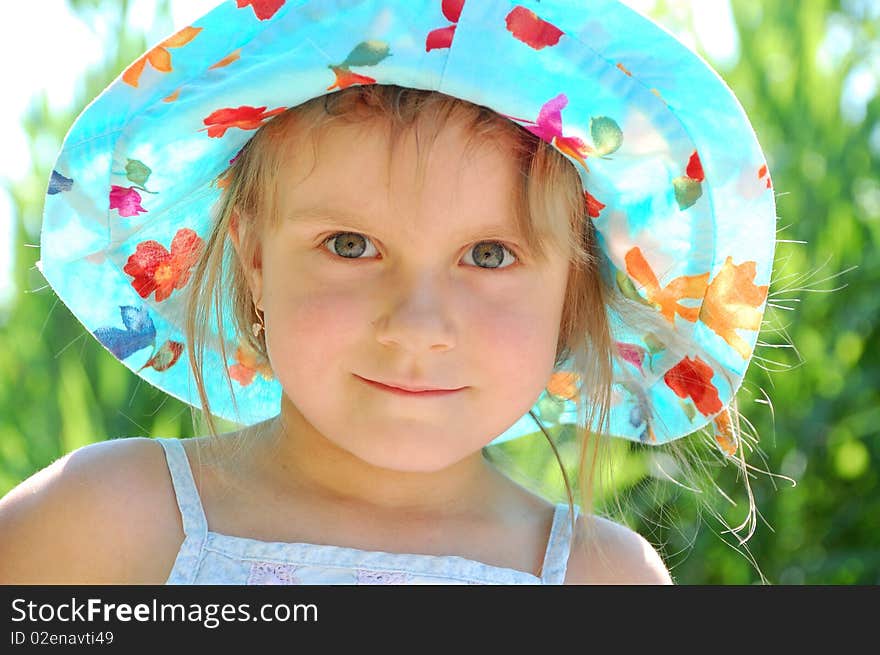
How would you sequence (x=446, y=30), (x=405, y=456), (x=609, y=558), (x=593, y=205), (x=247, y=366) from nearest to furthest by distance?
(x=446, y=30) → (x=405, y=456) → (x=593, y=205) → (x=609, y=558) → (x=247, y=366)

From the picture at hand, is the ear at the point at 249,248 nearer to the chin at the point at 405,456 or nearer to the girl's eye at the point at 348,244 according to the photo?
the girl's eye at the point at 348,244

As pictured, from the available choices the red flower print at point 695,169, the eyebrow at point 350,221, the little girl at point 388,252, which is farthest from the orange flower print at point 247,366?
the red flower print at point 695,169

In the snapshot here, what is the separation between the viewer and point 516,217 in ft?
5.08

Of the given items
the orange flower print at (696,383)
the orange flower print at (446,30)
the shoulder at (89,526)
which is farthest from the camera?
the orange flower print at (696,383)

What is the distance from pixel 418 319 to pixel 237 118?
0.37m

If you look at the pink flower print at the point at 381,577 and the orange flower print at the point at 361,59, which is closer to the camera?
the orange flower print at the point at 361,59

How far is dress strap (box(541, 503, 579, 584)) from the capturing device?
1697 millimetres

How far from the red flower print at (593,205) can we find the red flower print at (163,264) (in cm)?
57

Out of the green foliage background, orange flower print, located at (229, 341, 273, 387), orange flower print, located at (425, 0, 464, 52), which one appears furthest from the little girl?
the green foliage background

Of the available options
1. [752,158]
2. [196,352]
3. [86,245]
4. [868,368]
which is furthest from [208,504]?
[868,368]

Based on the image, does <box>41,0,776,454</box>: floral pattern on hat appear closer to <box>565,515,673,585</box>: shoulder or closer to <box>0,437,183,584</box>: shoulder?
<box>565,515,673,585</box>: shoulder

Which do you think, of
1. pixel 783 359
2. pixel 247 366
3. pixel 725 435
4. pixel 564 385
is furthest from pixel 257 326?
pixel 783 359

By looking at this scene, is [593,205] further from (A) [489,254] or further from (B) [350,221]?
(B) [350,221]

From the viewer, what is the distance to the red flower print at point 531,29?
4.64 ft
